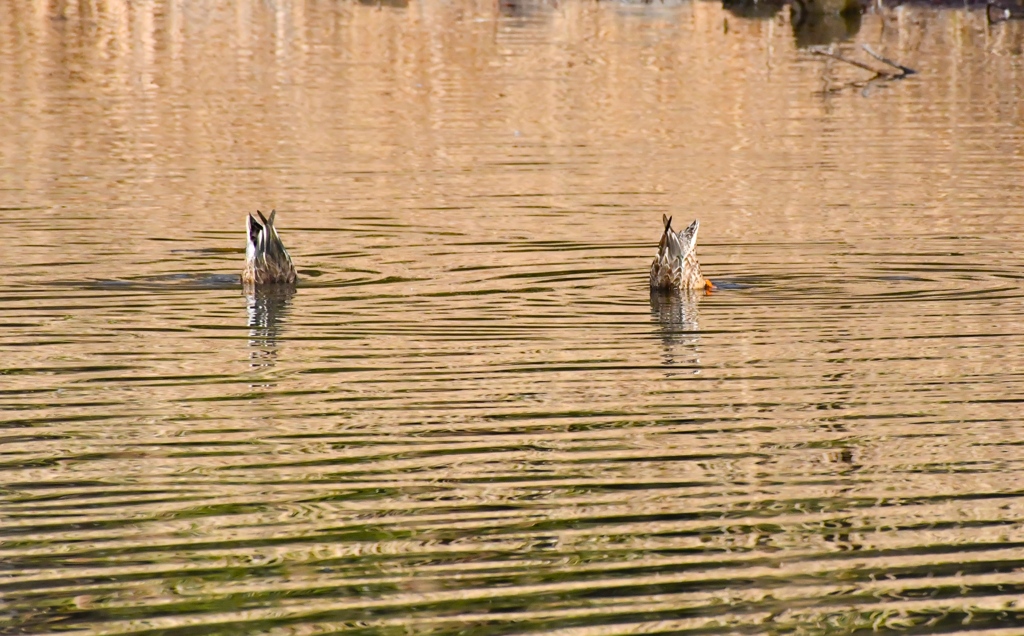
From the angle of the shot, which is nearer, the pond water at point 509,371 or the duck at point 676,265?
the pond water at point 509,371

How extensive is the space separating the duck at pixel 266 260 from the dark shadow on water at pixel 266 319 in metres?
Result: 0.08

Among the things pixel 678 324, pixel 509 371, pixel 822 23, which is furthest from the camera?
pixel 822 23

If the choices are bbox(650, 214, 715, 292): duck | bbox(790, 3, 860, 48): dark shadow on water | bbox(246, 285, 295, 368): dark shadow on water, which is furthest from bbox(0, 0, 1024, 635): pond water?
bbox(790, 3, 860, 48): dark shadow on water

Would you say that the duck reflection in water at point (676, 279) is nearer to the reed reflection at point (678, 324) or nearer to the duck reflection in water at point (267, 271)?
the reed reflection at point (678, 324)

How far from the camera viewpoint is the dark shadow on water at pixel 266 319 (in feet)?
31.9

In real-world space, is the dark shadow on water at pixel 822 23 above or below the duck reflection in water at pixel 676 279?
above

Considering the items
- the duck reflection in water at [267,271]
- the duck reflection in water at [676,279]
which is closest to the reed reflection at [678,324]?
the duck reflection in water at [676,279]

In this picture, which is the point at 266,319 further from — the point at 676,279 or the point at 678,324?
the point at 676,279

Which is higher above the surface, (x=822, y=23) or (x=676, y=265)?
(x=822, y=23)

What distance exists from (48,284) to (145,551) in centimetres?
649

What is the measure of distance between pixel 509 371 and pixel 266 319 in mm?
2419

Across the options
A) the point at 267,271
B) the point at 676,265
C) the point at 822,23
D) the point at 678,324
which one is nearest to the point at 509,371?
the point at 678,324

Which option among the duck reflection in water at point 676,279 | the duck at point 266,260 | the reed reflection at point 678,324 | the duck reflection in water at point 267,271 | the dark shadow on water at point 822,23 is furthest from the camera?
the dark shadow on water at point 822,23

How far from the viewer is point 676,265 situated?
38.9 ft
